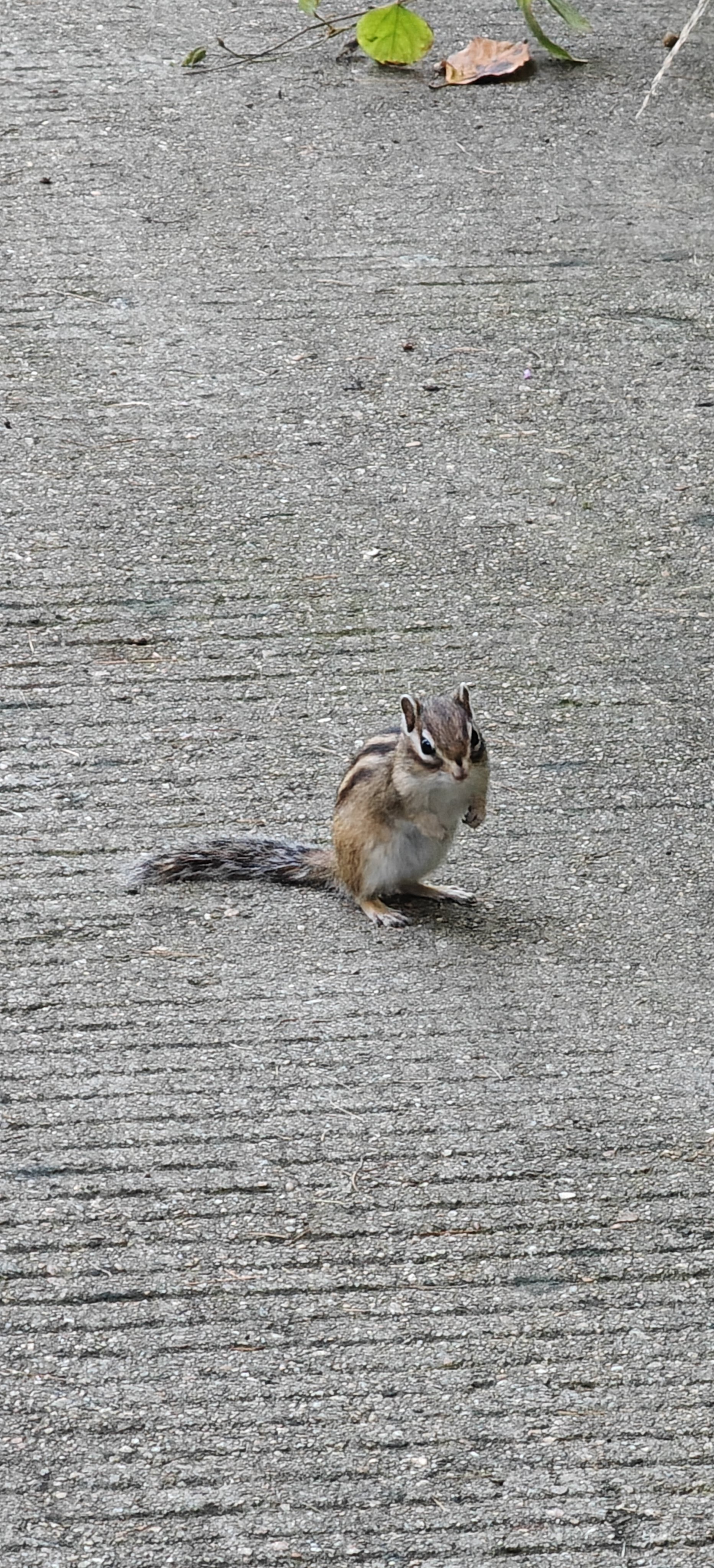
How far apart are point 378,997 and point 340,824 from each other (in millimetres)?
366

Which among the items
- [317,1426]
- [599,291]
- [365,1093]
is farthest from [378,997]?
[599,291]

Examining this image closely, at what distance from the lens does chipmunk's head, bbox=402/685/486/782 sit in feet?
11.0

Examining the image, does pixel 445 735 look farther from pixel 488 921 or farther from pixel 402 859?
pixel 488 921

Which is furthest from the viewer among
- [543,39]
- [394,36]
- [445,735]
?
[394,36]

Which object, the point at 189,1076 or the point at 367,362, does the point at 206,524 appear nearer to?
the point at 367,362

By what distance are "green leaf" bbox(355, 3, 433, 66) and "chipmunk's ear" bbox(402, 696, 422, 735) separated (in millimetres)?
2877

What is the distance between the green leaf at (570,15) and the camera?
6309 millimetres

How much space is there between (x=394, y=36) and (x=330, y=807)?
138 inches

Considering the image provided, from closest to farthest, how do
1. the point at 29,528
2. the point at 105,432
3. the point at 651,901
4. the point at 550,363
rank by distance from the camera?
the point at 651,901, the point at 29,528, the point at 105,432, the point at 550,363

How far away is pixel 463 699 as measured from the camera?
343 centimetres

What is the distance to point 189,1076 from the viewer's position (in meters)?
3.10

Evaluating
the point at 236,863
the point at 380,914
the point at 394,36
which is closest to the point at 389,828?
the point at 380,914

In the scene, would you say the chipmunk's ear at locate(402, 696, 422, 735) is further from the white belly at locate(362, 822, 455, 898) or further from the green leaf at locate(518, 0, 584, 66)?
the green leaf at locate(518, 0, 584, 66)

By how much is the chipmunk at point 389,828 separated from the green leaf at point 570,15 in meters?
3.72
